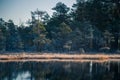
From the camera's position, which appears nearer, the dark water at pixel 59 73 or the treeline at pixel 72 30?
the dark water at pixel 59 73

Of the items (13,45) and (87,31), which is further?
(13,45)

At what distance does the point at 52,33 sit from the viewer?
80.6 meters

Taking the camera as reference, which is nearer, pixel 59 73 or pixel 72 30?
pixel 59 73

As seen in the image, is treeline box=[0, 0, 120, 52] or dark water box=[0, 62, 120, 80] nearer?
dark water box=[0, 62, 120, 80]

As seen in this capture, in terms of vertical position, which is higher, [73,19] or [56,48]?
[73,19]

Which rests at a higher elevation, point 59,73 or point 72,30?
point 72,30

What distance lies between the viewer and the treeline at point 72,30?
76375 mm

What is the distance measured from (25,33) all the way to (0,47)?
8922 millimetres

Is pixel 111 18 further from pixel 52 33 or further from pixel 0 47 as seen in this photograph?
pixel 0 47

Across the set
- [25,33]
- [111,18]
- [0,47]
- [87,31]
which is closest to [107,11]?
[111,18]

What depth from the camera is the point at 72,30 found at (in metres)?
81.1

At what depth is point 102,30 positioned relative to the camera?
3174 inches

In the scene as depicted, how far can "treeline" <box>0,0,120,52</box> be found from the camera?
3007 inches

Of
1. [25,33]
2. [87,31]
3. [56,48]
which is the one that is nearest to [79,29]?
[87,31]
